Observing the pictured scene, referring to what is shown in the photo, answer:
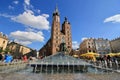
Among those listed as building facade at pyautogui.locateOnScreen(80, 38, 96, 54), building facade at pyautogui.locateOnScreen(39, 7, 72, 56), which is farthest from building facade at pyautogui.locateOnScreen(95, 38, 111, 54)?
building facade at pyautogui.locateOnScreen(39, 7, 72, 56)

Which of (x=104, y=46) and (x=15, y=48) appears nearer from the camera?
(x=104, y=46)

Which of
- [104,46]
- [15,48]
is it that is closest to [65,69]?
[104,46]

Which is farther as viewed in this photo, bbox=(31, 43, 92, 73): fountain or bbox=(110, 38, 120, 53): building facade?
bbox=(110, 38, 120, 53): building facade

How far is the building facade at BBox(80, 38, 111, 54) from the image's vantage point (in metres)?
73.6

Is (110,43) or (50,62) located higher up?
(110,43)

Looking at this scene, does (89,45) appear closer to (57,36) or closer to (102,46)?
(102,46)

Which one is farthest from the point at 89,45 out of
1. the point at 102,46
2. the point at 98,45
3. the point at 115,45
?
the point at 115,45

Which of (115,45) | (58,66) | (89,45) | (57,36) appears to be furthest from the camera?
(57,36)

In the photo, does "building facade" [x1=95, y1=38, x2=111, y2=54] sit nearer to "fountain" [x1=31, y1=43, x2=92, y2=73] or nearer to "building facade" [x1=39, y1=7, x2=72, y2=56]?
"building facade" [x1=39, y1=7, x2=72, y2=56]

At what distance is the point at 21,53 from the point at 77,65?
77204 mm

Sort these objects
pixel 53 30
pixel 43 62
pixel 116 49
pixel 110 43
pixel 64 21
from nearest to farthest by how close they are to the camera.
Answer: pixel 43 62
pixel 116 49
pixel 110 43
pixel 53 30
pixel 64 21

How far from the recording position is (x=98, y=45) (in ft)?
245

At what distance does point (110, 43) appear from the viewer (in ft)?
253

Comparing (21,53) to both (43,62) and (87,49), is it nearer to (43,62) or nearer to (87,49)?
(87,49)
